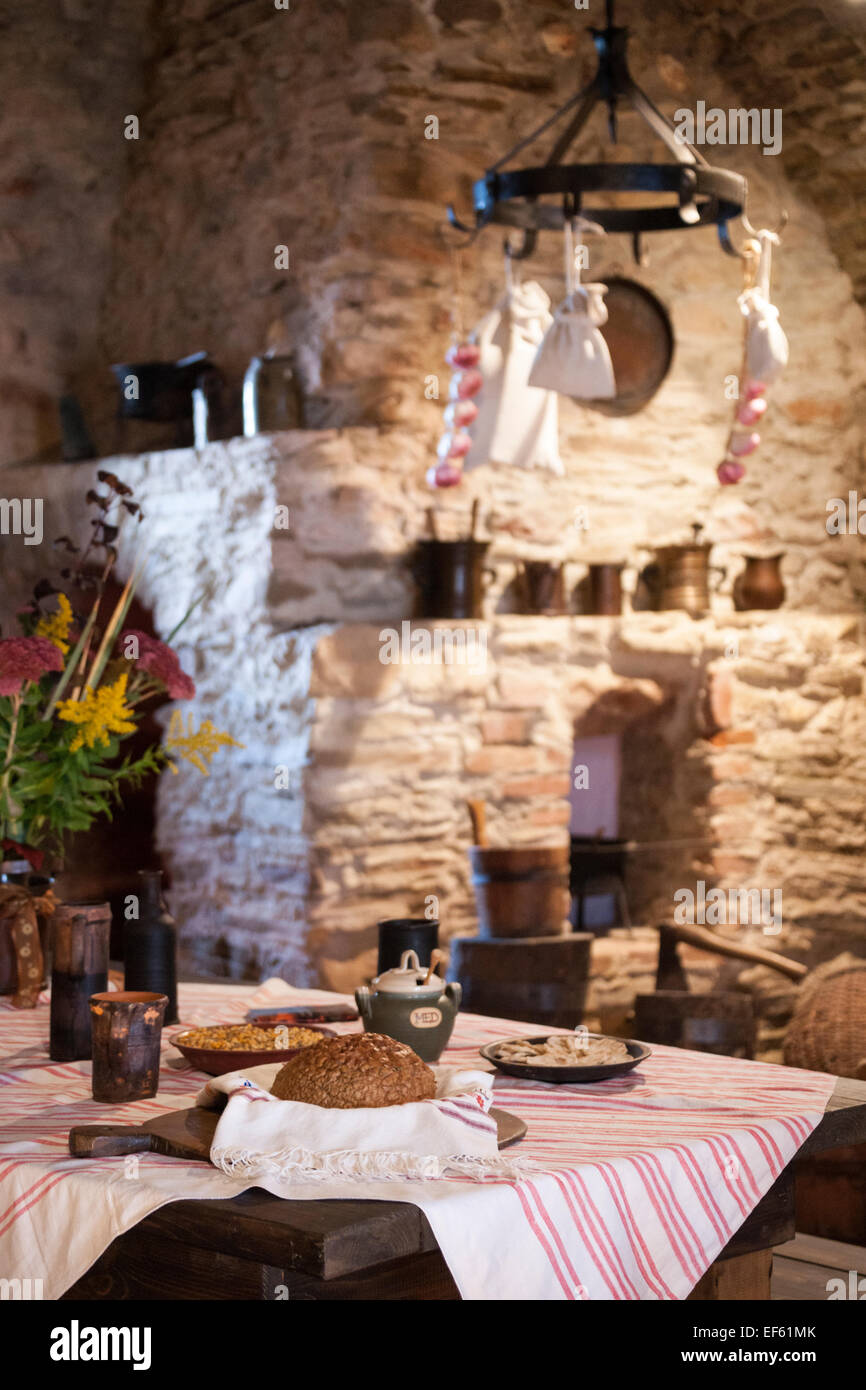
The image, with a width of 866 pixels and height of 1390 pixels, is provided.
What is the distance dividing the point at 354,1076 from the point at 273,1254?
30cm

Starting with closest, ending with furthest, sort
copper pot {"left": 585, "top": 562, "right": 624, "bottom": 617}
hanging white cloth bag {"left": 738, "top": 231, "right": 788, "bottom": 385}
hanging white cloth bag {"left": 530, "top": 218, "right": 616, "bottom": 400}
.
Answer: hanging white cloth bag {"left": 530, "top": 218, "right": 616, "bottom": 400} < hanging white cloth bag {"left": 738, "top": 231, "right": 788, "bottom": 385} < copper pot {"left": 585, "top": 562, "right": 624, "bottom": 617}

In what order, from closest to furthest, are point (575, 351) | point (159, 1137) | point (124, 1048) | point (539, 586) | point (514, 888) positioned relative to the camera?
1. point (159, 1137)
2. point (124, 1048)
3. point (575, 351)
4. point (514, 888)
5. point (539, 586)

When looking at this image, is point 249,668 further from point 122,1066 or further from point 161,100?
point 122,1066

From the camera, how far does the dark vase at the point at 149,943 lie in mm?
2602

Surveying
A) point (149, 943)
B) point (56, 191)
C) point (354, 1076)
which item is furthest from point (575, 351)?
point (56, 191)

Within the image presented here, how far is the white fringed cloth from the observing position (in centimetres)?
172

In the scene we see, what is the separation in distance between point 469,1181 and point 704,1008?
7.77ft

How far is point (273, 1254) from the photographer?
1.58 metres

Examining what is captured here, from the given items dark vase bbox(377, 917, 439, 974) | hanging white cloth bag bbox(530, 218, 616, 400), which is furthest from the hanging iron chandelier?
dark vase bbox(377, 917, 439, 974)

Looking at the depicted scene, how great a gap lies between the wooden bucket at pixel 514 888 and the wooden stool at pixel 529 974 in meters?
0.16

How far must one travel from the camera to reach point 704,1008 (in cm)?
398

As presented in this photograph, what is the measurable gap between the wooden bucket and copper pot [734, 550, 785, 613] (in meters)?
1.63

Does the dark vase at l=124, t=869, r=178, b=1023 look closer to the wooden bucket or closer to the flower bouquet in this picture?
the flower bouquet

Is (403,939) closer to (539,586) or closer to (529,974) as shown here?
(529,974)
